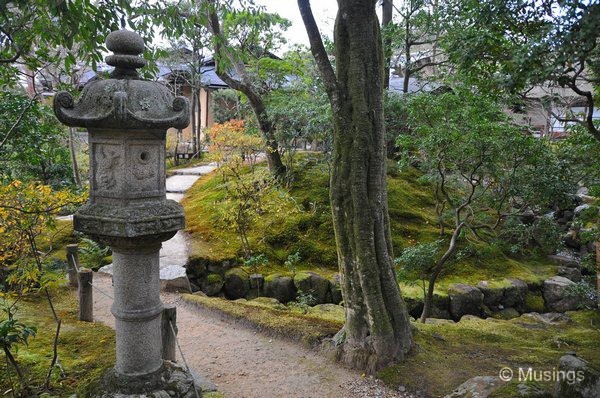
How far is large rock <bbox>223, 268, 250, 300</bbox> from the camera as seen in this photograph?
10.9m

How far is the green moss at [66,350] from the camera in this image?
462 cm

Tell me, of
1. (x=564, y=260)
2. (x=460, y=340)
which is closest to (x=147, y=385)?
(x=460, y=340)

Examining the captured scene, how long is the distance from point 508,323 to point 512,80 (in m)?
7.47

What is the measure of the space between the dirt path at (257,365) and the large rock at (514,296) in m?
6.96

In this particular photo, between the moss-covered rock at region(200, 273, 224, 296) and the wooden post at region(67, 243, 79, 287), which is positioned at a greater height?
the wooden post at region(67, 243, 79, 287)

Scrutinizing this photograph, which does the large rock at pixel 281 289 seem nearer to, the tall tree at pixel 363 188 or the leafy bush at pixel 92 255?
the leafy bush at pixel 92 255

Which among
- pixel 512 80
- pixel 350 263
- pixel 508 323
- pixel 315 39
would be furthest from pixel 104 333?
pixel 508 323

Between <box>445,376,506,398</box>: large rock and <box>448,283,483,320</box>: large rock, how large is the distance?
585 centimetres

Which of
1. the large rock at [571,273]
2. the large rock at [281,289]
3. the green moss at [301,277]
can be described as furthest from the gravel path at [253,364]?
the large rock at [571,273]

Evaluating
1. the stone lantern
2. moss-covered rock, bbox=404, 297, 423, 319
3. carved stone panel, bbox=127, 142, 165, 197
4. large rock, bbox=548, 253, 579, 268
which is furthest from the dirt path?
large rock, bbox=548, 253, 579, 268

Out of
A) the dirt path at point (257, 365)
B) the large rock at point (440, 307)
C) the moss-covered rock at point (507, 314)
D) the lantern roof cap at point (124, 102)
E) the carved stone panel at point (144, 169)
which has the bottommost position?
the moss-covered rock at point (507, 314)

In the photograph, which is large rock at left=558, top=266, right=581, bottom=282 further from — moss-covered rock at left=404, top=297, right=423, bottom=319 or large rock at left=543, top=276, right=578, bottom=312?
moss-covered rock at left=404, top=297, right=423, bottom=319

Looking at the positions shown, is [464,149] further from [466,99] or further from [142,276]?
[142,276]

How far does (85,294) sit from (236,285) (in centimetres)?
441
